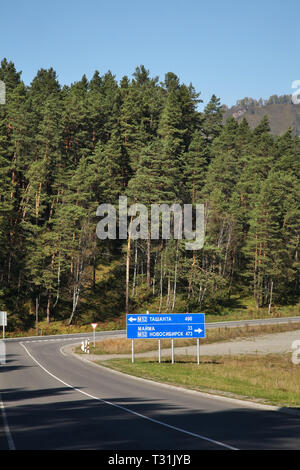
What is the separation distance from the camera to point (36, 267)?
60.9 metres

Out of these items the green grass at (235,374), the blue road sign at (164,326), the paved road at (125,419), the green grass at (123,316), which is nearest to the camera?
the paved road at (125,419)

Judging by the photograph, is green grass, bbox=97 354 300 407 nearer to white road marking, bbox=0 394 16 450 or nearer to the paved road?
the paved road

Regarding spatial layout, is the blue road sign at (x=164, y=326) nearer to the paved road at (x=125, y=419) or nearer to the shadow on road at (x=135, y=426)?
the paved road at (x=125, y=419)

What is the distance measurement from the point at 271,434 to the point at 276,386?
1203 cm

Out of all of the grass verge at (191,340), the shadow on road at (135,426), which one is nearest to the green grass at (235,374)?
the shadow on road at (135,426)

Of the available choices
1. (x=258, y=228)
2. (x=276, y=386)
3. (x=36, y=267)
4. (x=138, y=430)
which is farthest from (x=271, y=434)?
(x=258, y=228)

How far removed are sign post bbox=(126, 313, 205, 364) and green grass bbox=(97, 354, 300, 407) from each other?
1891 millimetres

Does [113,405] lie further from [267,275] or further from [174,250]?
[267,275]

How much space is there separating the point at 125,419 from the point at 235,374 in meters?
14.6

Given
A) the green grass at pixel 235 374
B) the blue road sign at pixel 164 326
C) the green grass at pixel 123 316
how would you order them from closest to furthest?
the green grass at pixel 235 374 < the blue road sign at pixel 164 326 < the green grass at pixel 123 316

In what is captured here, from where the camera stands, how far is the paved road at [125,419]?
→ 10.3 m

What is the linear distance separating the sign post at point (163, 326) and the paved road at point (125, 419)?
30.0 ft

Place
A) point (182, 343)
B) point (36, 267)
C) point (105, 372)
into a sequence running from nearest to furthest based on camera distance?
point (105, 372), point (182, 343), point (36, 267)

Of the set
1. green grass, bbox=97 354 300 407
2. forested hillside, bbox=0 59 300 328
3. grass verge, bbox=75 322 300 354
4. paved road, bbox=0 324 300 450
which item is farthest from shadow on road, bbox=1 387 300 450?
forested hillside, bbox=0 59 300 328
